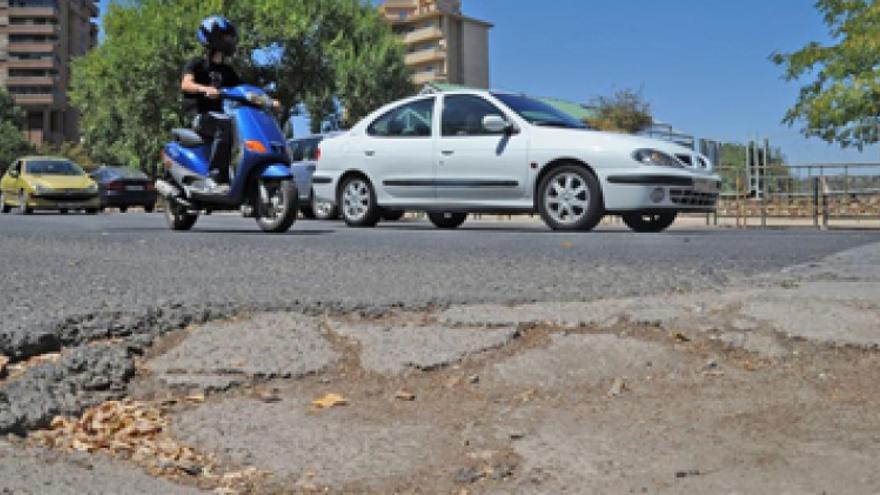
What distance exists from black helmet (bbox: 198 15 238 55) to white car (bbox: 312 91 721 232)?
8.45 ft

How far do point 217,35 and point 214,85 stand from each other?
47 centimetres

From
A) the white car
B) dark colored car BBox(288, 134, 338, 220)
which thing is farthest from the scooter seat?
dark colored car BBox(288, 134, 338, 220)

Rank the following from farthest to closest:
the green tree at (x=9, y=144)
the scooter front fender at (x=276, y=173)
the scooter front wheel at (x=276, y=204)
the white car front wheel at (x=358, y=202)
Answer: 1. the green tree at (x=9, y=144)
2. the white car front wheel at (x=358, y=202)
3. the scooter front wheel at (x=276, y=204)
4. the scooter front fender at (x=276, y=173)

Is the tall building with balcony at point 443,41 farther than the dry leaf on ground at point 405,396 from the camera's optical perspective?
Yes

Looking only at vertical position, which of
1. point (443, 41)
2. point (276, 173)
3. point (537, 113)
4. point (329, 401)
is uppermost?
point (443, 41)

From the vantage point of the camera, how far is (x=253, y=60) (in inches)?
1550

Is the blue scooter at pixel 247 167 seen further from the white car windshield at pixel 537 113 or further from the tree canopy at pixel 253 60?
the tree canopy at pixel 253 60

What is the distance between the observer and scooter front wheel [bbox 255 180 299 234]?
8.86m

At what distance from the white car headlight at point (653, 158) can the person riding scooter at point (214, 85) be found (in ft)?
13.1

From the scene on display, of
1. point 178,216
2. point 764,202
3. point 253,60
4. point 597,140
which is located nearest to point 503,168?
point 597,140

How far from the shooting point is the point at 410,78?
146 feet

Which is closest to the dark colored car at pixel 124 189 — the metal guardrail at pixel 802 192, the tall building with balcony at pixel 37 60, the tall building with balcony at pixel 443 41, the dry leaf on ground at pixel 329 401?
the metal guardrail at pixel 802 192

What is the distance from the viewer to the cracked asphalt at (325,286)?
8.33 feet

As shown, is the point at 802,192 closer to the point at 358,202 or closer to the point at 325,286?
the point at 358,202
